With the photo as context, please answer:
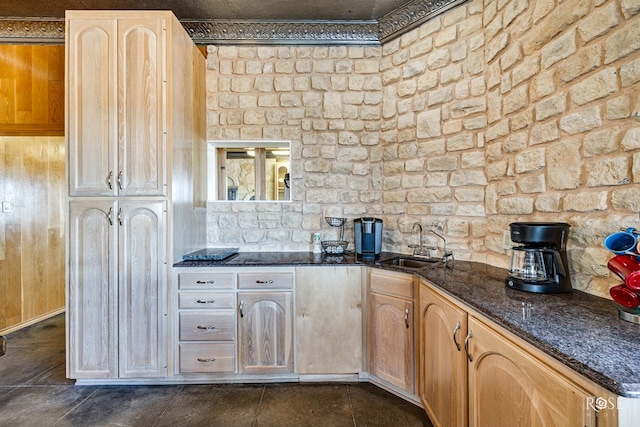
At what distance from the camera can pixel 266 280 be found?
2.22 m

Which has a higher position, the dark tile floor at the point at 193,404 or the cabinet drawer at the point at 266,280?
the cabinet drawer at the point at 266,280

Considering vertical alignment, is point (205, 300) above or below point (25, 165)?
below

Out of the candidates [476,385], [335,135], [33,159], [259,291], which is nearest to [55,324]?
[33,159]

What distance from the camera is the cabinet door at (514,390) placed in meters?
0.82

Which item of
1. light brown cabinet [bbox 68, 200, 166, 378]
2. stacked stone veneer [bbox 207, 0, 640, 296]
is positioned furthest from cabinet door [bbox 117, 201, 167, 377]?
stacked stone veneer [bbox 207, 0, 640, 296]

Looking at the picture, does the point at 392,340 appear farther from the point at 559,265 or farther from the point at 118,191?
the point at 118,191

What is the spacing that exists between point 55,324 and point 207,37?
3572mm

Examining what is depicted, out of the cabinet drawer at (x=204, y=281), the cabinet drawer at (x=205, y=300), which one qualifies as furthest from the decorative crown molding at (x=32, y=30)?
the cabinet drawer at (x=205, y=300)

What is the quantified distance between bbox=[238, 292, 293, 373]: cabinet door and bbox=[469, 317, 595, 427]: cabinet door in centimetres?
129

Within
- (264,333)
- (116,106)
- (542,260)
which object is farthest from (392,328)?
(116,106)

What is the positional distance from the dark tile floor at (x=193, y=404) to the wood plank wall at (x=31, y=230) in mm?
1236

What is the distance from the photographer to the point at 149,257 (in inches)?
85.1

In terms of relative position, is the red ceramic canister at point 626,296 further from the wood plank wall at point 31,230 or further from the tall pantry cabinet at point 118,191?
the wood plank wall at point 31,230

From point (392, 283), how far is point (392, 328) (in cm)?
32
